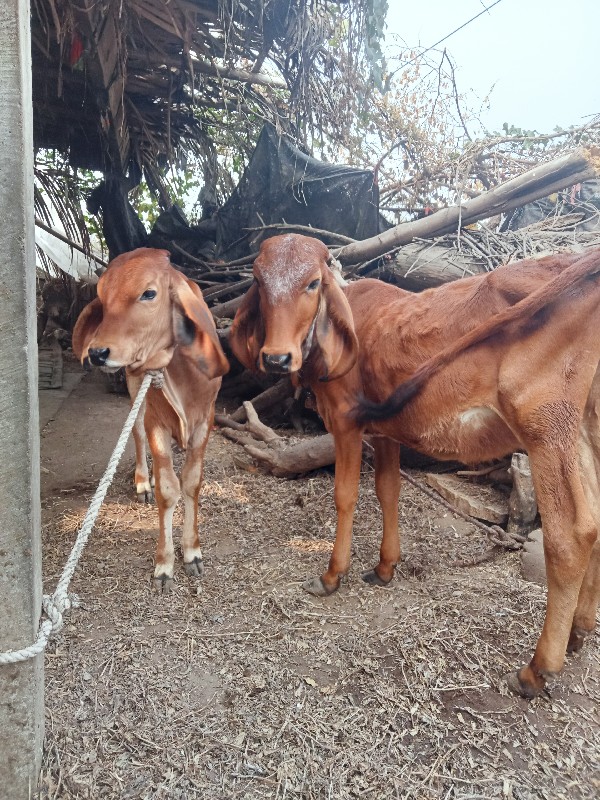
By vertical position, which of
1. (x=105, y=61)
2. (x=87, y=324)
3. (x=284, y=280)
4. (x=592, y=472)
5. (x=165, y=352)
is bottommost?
(x=592, y=472)

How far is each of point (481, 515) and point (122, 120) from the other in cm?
477

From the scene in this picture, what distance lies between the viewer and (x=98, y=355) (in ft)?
7.86

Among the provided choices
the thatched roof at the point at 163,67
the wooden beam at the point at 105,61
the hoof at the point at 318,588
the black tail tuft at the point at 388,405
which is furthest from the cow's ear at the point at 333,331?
the wooden beam at the point at 105,61

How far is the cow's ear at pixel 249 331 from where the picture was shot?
265 cm

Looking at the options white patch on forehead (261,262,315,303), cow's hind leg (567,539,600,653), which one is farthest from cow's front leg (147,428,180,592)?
cow's hind leg (567,539,600,653)

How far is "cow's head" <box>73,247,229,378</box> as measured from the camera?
2484mm

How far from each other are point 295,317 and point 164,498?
1.36 meters

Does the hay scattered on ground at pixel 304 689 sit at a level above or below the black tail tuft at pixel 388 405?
below

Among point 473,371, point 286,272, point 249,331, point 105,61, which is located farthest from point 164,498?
point 105,61

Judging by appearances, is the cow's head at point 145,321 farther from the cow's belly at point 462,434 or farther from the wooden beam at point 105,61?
the wooden beam at point 105,61

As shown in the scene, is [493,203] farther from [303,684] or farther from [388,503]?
[303,684]

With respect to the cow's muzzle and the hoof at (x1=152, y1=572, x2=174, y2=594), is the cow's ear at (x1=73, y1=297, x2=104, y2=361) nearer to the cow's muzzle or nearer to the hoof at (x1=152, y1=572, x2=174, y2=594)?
the cow's muzzle

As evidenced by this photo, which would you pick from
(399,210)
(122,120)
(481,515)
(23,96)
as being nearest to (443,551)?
(481,515)

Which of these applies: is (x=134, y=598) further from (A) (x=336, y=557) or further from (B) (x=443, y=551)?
(B) (x=443, y=551)
